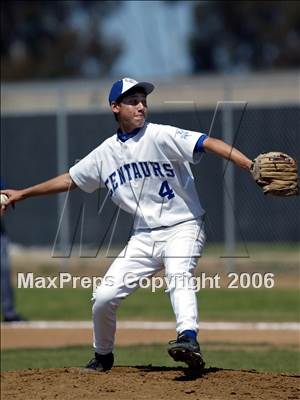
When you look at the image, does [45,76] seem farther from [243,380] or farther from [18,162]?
[243,380]

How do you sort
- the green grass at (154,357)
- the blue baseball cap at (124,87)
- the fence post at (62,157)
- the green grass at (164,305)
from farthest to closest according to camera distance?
1. the fence post at (62,157)
2. the green grass at (164,305)
3. the green grass at (154,357)
4. the blue baseball cap at (124,87)

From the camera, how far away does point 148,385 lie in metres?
7.54

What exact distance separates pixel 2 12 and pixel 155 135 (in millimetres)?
36761

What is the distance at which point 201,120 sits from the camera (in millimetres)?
20375

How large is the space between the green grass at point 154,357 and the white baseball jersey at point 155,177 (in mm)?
2407

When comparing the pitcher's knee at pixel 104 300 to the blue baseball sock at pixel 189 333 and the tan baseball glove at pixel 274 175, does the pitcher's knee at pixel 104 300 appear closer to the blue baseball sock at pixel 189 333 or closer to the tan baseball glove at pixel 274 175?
the blue baseball sock at pixel 189 333

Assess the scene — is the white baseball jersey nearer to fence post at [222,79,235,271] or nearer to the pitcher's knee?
the pitcher's knee

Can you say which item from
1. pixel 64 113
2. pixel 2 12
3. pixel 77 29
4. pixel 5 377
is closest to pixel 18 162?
pixel 64 113

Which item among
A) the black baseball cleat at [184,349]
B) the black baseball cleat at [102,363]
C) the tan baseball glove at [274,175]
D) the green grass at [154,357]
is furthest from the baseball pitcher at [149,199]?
the green grass at [154,357]

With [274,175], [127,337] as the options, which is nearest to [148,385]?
[274,175]

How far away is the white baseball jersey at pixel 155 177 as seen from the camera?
25.5 ft

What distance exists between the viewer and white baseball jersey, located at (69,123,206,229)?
776 cm

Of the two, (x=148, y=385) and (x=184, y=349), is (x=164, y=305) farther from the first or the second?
(x=184, y=349)

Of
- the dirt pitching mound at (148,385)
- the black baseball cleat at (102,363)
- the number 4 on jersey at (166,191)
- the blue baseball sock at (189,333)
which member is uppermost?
the number 4 on jersey at (166,191)
